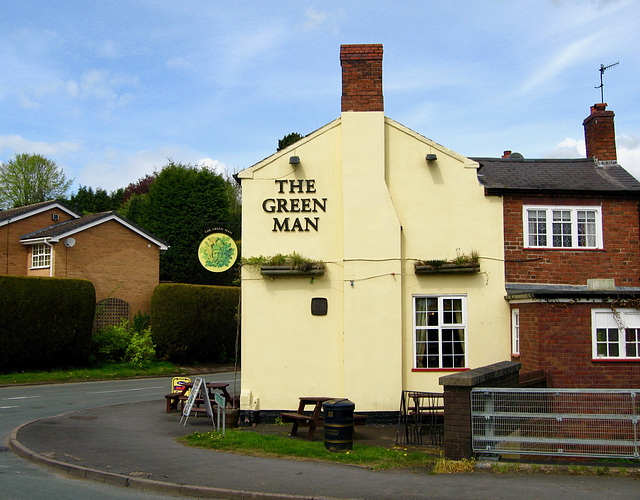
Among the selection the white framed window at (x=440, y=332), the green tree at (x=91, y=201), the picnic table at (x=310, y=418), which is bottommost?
the picnic table at (x=310, y=418)

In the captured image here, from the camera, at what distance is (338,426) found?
417 inches

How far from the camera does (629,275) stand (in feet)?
47.4

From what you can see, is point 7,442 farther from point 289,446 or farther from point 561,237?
point 561,237

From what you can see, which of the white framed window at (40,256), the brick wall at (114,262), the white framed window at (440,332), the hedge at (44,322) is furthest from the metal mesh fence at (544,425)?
the white framed window at (40,256)

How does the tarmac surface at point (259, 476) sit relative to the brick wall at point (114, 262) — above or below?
below

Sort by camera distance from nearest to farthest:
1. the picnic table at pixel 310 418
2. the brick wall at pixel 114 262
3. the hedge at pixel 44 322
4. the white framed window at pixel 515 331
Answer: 1. the picnic table at pixel 310 418
2. the white framed window at pixel 515 331
3. the hedge at pixel 44 322
4. the brick wall at pixel 114 262

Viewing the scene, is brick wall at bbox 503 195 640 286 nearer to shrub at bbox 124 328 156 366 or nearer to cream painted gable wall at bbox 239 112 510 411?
cream painted gable wall at bbox 239 112 510 411

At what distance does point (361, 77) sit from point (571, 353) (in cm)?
745

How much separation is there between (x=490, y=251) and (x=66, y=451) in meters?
9.56

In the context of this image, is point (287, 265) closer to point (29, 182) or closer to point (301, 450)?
point (301, 450)

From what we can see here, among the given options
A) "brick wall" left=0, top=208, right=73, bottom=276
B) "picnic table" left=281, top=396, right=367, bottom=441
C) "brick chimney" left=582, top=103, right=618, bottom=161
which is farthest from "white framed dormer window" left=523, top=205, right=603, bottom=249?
"brick wall" left=0, top=208, right=73, bottom=276

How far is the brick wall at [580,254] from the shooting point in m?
14.3

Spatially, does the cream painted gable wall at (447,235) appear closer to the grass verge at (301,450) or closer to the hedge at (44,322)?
the grass verge at (301,450)

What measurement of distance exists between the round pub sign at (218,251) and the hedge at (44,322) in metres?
13.8
